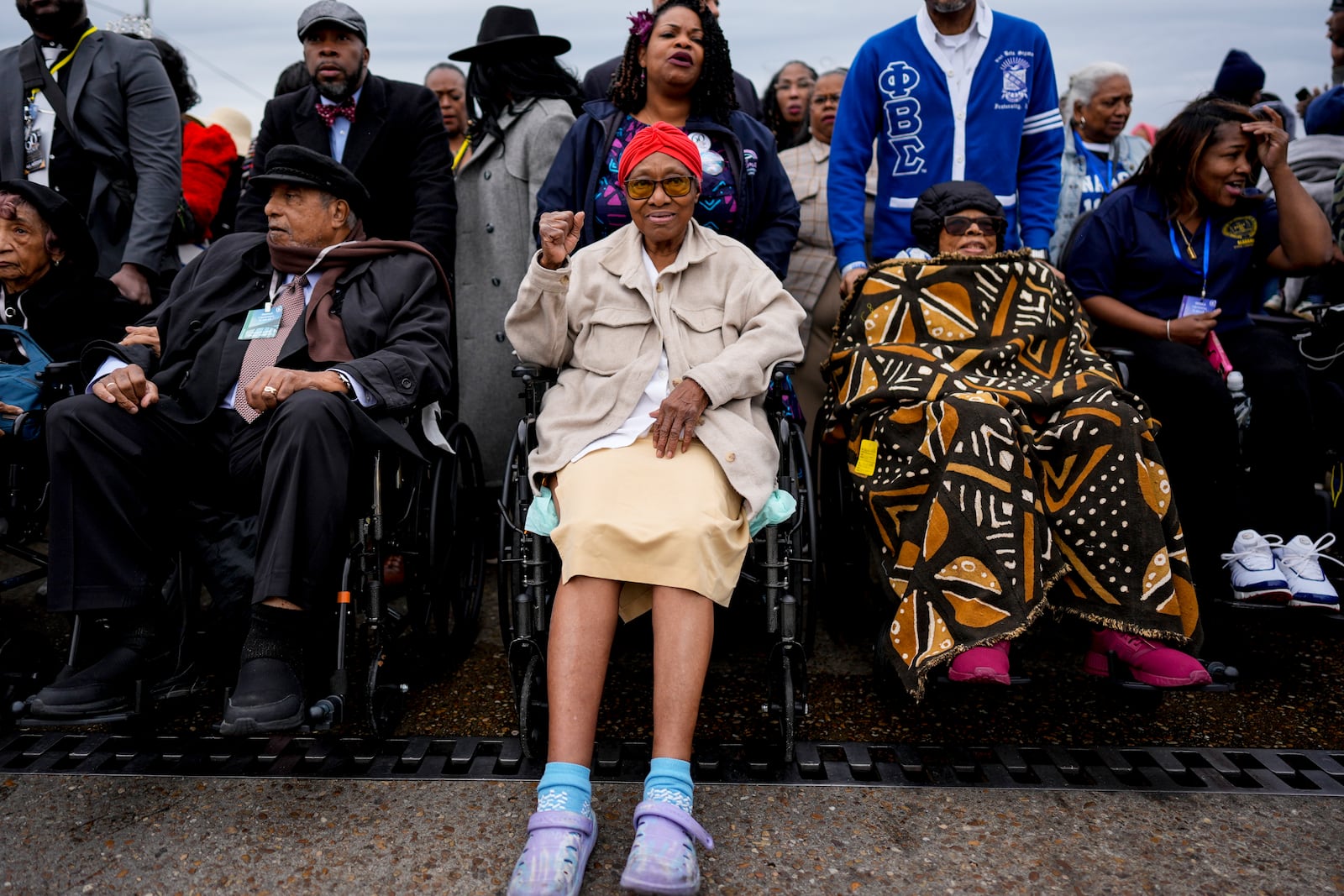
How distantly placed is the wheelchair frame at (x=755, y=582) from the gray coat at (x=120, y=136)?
2.01 m

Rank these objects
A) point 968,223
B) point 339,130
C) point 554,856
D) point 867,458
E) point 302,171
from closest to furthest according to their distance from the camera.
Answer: point 554,856
point 867,458
point 302,171
point 968,223
point 339,130

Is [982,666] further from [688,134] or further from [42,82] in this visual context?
[42,82]

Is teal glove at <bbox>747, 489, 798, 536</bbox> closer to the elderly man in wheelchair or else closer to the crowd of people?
the crowd of people

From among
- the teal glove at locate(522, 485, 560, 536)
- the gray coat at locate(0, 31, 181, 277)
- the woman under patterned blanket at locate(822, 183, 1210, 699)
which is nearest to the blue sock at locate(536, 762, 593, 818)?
the teal glove at locate(522, 485, 560, 536)

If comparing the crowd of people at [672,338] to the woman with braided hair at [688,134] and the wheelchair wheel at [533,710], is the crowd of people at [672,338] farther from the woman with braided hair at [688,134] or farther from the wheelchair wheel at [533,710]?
the wheelchair wheel at [533,710]

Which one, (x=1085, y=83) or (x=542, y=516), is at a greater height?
(x=1085, y=83)

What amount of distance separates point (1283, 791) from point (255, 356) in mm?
3026

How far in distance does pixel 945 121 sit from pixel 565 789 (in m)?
2.70

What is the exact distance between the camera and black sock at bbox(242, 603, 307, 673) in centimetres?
248

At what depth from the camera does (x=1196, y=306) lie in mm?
3475

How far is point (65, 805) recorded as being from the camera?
7.82 ft

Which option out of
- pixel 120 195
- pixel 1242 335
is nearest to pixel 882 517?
pixel 1242 335

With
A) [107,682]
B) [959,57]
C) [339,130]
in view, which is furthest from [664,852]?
[339,130]

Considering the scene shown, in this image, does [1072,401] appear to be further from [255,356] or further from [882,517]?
[255,356]
